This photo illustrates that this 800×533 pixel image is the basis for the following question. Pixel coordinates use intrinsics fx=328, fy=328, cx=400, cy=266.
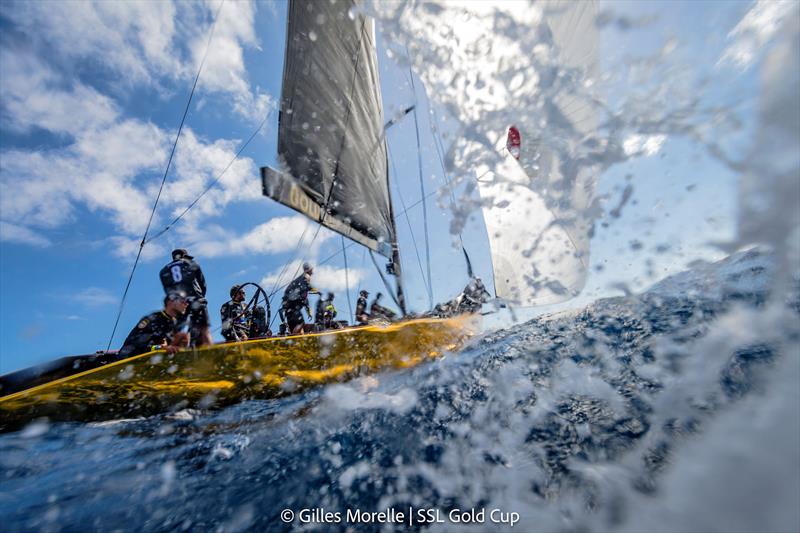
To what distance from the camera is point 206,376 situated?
10.3 ft

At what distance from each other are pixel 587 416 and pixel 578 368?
84 cm

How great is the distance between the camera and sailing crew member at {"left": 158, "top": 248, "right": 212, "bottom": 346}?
324 cm

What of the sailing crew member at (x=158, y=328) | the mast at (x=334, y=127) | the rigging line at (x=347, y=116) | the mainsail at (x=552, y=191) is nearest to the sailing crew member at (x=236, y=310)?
the sailing crew member at (x=158, y=328)

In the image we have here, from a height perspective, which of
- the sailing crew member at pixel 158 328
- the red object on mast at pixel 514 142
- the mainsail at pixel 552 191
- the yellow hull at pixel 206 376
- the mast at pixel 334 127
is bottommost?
the yellow hull at pixel 206 376

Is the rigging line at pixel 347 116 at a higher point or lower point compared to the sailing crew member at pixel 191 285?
higher

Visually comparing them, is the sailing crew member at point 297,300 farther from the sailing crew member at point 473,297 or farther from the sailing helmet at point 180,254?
the sailing crew member at point 473,297

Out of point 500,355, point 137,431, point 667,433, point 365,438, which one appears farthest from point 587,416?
point 137,431

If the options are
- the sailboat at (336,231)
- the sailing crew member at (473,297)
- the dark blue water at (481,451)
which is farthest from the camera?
the sailing crew member at (473,297)

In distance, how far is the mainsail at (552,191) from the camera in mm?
4069

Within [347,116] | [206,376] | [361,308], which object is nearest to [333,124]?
[347,116]

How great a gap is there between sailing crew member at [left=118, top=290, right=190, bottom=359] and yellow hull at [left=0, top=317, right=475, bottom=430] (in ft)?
1.32

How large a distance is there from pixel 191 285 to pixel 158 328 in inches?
21.9

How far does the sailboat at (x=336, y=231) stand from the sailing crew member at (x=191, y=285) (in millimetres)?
248

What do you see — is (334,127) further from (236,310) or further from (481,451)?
(481,451)
